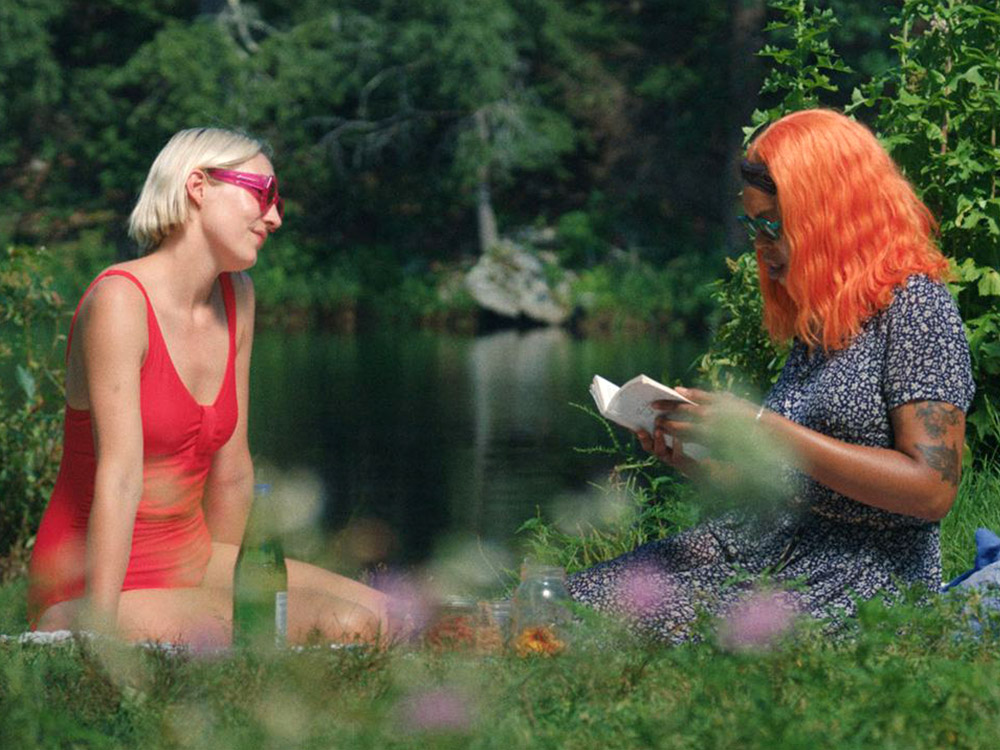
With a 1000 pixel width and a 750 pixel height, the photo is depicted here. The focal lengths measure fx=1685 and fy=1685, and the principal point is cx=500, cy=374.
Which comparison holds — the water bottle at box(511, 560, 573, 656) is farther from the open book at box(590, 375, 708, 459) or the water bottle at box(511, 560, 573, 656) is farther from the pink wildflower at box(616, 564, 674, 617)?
the open book at box(590, 375, 708, 459)

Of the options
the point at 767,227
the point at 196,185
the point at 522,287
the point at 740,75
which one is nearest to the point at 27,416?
the point at 196,185

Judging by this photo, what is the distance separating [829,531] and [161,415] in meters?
1.54

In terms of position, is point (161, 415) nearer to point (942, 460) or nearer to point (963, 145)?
point (942, 460)

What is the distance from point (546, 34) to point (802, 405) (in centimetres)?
2500

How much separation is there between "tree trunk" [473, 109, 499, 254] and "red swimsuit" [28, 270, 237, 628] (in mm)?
23064

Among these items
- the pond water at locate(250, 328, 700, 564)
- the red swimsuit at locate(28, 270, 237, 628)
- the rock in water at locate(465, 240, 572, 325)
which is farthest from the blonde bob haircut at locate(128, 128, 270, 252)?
the rock in water at locate(465, 240, 572, 325)

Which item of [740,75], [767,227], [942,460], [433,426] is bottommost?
[433,426]

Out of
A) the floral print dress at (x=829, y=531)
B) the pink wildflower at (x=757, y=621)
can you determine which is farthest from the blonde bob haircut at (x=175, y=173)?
the pink wildflower at (x=757, y=621)

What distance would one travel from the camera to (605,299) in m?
25.3

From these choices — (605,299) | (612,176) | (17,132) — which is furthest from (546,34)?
(17,132)

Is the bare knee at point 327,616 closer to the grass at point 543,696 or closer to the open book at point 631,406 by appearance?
the grass at point 543,696

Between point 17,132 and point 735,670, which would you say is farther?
point 17,132

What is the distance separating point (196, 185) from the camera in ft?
12.9

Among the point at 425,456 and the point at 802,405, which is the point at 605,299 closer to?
the point at 425,456
